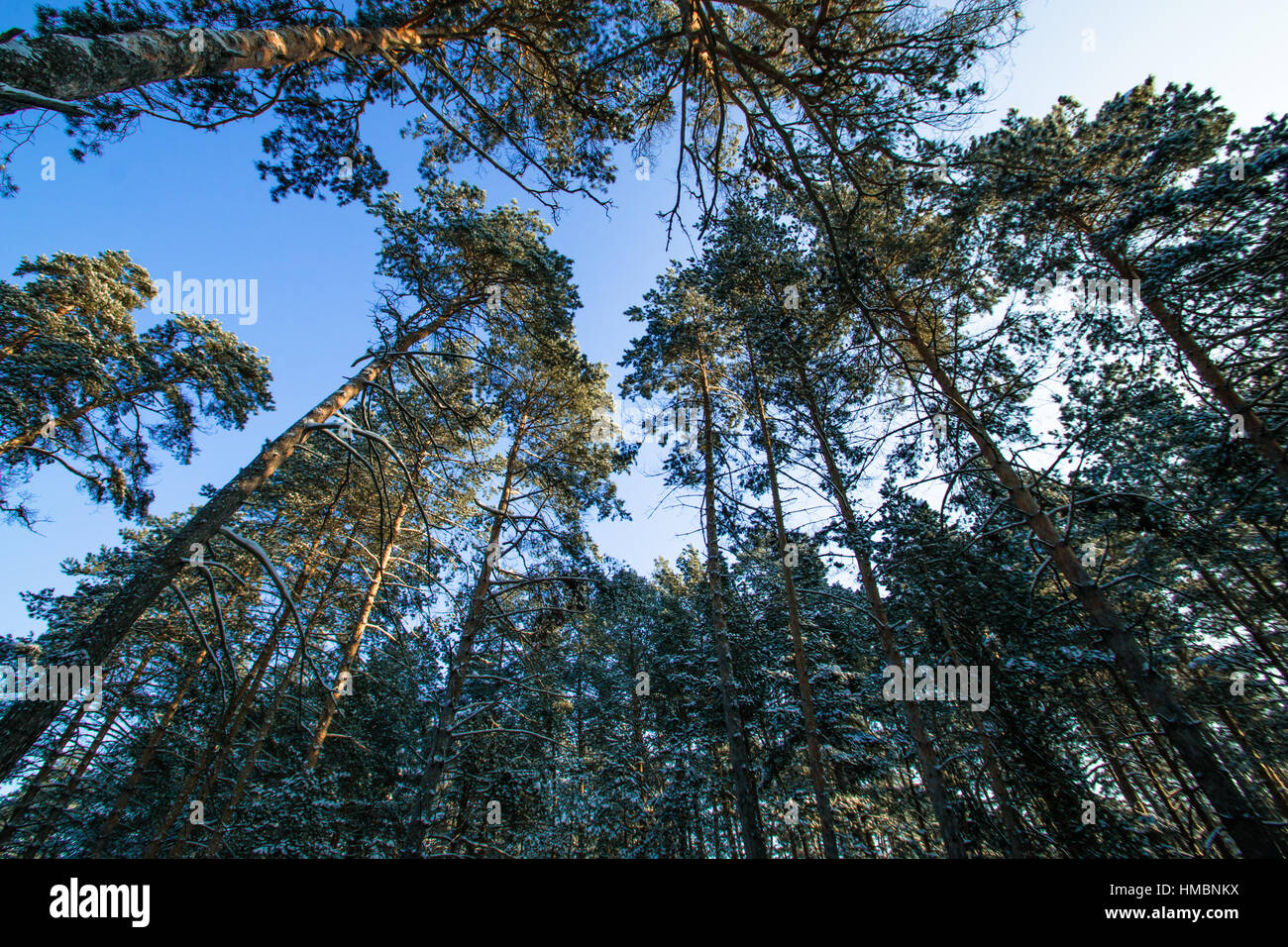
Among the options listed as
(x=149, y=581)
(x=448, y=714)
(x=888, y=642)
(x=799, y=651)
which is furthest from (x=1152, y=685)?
(x=149, y=581)

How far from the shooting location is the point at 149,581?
329cm

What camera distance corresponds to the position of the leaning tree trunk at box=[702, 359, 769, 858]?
6.71 metres

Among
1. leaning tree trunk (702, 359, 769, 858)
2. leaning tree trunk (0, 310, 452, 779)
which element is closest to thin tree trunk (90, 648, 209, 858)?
leaning tree trunk (0, 310, 452, 779)

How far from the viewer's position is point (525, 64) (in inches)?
239

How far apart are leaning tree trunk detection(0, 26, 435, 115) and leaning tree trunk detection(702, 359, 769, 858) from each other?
7.83 meters

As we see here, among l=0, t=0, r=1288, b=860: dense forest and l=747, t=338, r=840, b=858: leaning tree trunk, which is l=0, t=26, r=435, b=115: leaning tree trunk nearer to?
l=0, t=0, r=1288, b=860: dense forest

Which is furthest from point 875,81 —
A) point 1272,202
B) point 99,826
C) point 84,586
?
point 99,826

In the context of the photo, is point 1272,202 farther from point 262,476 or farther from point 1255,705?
point 1255,705

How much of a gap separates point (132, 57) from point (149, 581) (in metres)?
3.63

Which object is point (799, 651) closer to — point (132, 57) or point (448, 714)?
point (448, 714)

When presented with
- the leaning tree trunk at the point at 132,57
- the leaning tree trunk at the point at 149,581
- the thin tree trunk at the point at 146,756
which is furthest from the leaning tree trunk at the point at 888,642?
the thin tree trunk at the point at 146,756

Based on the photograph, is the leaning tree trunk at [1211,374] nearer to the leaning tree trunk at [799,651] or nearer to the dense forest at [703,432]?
the dense forest at [703,432]

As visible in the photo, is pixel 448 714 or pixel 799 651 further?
pixel 799 651
